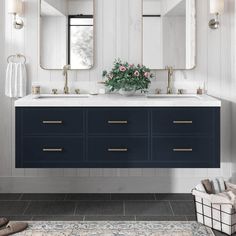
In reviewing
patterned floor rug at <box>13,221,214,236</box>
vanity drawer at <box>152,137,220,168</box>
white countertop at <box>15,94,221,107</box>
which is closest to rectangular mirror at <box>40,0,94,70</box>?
white countertop at <box>15,94,221,107</box>

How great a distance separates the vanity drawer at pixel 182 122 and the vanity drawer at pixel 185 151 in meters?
0.05

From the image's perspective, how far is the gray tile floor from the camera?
3.68m

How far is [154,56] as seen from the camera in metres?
4.22

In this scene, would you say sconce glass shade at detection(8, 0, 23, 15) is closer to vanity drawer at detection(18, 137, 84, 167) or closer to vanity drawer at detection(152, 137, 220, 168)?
vanity drawer at detection(18, 137, 84, 167)

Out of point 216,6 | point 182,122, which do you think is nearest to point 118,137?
point 182,122

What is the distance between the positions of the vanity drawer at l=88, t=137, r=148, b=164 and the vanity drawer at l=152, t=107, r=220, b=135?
0.16 metres

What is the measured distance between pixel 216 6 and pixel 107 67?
1.00m

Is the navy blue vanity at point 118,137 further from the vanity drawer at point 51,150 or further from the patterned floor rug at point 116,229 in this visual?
the patterned floor rug at point 116,229

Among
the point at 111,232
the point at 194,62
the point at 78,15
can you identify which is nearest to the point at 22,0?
the point at 78,15

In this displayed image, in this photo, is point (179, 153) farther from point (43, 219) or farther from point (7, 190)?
point (7, 190)

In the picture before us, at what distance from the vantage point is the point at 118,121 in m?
3.71

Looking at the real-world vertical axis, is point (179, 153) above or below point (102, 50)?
below

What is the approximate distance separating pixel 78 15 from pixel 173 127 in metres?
1.25

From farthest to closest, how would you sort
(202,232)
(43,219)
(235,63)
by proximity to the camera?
(235,63), (43,219), (202,232)
